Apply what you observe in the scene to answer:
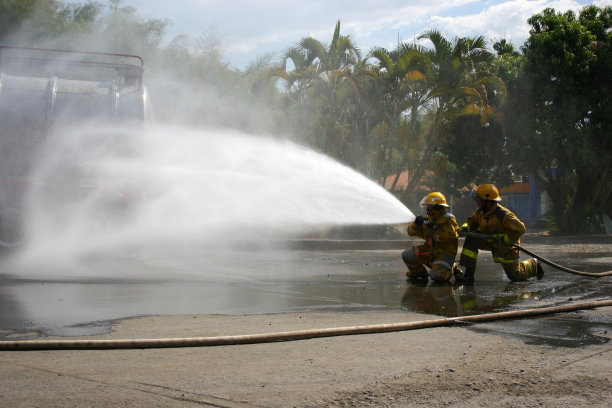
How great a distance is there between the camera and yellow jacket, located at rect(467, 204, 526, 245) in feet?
26.2

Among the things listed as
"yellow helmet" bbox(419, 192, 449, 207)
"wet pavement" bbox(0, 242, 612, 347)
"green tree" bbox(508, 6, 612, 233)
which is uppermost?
"green tree" bbox(508, 6, 612, 233)

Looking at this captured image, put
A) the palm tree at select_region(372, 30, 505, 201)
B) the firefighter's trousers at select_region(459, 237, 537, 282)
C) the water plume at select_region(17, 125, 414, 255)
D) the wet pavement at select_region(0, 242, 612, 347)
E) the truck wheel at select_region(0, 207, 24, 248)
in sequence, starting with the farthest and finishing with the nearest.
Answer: the palm tree at select_region(372, 30, 505, 201) < the water plume at select_region(17, 125, 414, 255) < the truck wheel at select_region(0, 207, 24, 248) < the firefighter's trousers at select_region(459, 237, 537, 282) < the wet pavement at select_region(0, 242, 612, 347)

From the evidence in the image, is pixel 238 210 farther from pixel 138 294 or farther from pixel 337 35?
pixel 337 35

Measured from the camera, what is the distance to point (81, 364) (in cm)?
390

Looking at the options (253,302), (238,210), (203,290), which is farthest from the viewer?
(238,210)

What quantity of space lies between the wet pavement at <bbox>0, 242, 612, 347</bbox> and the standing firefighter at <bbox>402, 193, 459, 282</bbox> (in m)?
0.24

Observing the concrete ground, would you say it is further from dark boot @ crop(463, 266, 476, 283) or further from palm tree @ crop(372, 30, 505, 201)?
palm tree @ crop(372, 30, 505, 201)

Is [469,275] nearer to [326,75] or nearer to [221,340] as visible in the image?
[221,340]

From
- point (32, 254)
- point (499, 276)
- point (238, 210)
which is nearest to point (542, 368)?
point (499, 276)

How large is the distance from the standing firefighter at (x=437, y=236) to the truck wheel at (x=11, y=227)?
5.76 m

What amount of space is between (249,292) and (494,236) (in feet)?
10.2

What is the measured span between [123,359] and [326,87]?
18.8 metres

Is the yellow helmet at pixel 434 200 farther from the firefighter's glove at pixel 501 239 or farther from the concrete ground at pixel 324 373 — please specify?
the concrete ground at pixel 324 373

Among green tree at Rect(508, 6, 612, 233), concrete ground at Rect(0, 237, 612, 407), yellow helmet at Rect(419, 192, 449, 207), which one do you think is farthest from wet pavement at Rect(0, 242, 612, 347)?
green tree at Rect(508, 6, 612, 233)
